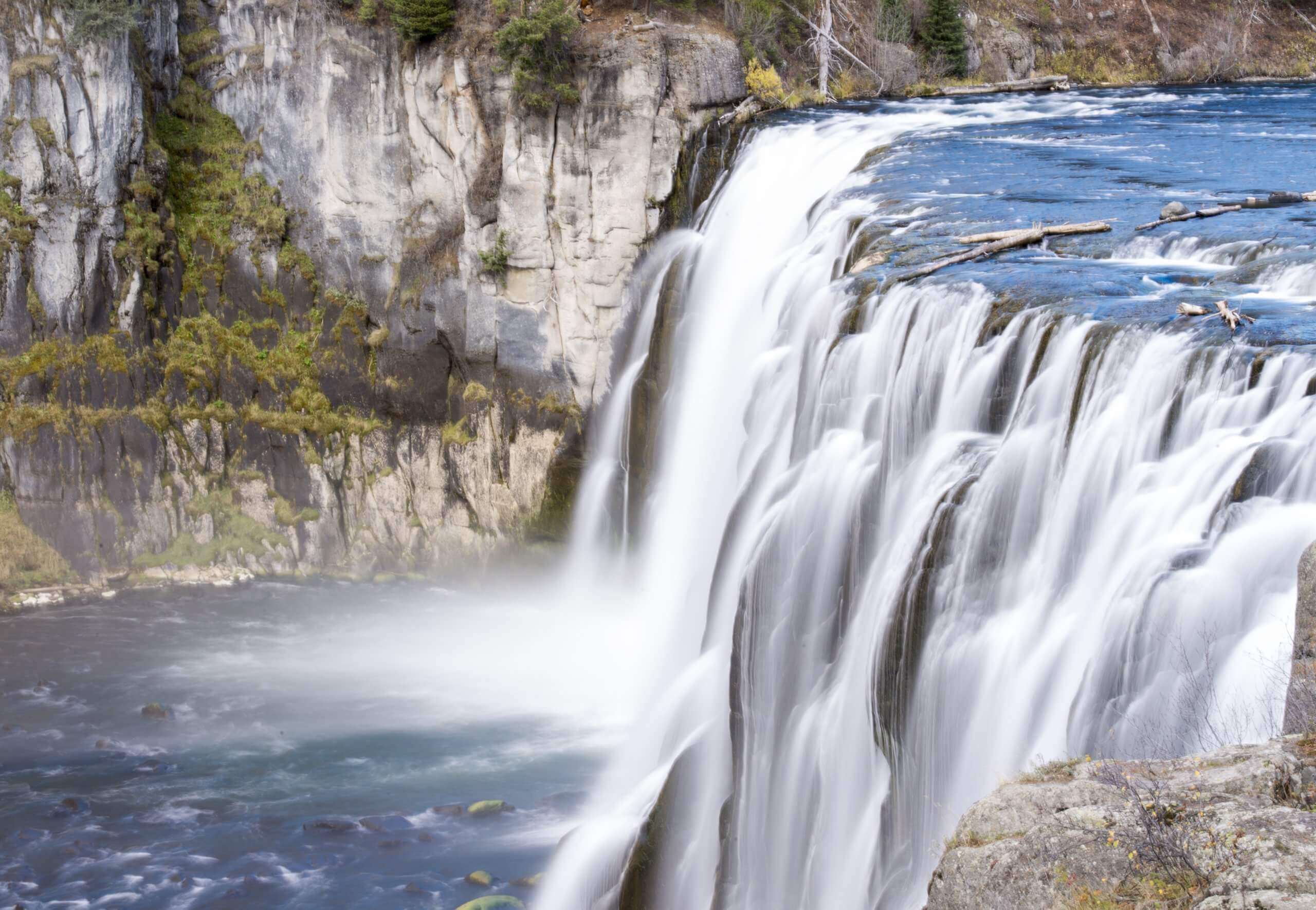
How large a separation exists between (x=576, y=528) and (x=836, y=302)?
10.3 metres

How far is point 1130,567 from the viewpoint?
1129 cm

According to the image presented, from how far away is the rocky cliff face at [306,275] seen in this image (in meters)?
25.5

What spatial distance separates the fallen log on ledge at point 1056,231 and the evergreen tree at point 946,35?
15614mm

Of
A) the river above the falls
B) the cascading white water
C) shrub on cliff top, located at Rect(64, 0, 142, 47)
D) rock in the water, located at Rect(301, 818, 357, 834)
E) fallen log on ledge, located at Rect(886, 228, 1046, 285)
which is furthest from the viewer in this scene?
shrub on cliff top, located at Rect(64, 0, 142, 47)

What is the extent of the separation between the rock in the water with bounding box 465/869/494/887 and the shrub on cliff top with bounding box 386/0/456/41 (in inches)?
709

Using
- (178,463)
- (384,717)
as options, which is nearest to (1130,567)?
(384,717)

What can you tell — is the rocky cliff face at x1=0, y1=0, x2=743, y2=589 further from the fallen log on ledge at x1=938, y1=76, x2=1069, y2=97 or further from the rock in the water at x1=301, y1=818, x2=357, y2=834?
the rock in the water at x1=301, y1=818, x2=357, y2=834

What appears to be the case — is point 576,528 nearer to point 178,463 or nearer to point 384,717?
point 384,717

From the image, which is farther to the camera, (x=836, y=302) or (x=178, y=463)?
(x=178, y=463)

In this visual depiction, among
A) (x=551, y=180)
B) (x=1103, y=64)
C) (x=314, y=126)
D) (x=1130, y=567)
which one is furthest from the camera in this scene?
(x=1103, y=64)

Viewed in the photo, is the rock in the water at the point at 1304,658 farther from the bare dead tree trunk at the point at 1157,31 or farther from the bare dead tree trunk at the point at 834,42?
the bare dead tree trunk at the point at 1157,31

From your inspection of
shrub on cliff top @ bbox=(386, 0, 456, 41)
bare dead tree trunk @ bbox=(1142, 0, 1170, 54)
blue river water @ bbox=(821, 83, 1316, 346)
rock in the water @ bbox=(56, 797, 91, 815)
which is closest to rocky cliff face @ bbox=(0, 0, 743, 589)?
shrub on cliff top @ bbox=(386, 0, 456, 41)

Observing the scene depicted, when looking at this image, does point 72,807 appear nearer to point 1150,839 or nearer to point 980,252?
point 980,252

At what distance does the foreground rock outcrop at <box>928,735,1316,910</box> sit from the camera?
6121 millimetres
